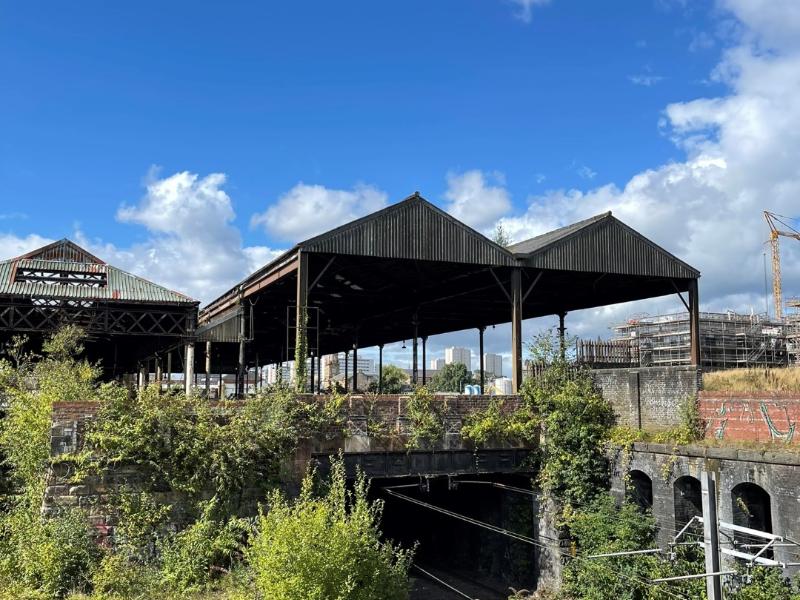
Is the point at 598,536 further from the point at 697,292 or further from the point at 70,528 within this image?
the point at 70,528

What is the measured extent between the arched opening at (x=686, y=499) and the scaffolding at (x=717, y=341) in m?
14.4

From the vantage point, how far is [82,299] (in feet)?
81.2

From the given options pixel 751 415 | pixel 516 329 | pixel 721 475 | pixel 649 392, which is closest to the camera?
pixel 721 475

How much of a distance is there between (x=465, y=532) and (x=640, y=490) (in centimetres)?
713

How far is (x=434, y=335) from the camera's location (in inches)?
1475

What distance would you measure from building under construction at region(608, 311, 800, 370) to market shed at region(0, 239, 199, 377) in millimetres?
16668

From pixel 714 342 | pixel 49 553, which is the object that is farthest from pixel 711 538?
pixel 714 342

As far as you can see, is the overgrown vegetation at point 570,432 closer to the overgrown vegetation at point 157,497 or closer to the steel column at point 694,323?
the steel column at point 694,323

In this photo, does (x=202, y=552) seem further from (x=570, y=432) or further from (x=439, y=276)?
(x=439, y=276)

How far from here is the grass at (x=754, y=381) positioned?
677 inches

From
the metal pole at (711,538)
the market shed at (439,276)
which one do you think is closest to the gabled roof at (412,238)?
the market shed at (439,276)

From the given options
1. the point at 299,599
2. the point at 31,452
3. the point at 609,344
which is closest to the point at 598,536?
the point at 299,599

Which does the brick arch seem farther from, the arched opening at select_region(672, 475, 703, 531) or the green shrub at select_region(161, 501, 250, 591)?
the green shrub at select_region(161, 501, 250, 591)

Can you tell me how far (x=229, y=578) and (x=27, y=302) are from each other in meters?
15.7
